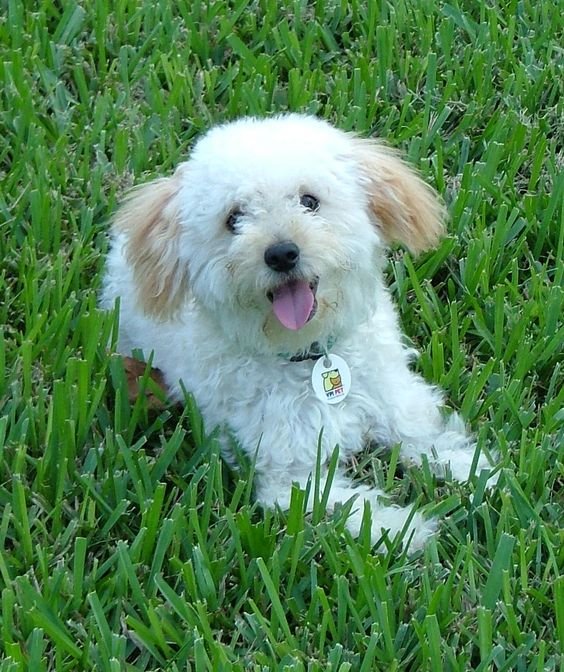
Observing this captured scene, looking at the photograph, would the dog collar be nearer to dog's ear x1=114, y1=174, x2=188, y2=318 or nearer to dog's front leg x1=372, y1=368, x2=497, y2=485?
dog's front leg x1=372, y1=368, x2=497, y2=485

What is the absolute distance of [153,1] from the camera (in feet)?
17.5

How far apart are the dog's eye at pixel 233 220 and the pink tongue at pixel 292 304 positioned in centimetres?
21

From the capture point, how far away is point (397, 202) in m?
3.37

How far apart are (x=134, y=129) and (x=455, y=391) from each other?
183cm

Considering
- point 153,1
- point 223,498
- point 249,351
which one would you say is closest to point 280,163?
point 249,351

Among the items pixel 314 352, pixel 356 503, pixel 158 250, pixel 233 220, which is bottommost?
pixel 356 503

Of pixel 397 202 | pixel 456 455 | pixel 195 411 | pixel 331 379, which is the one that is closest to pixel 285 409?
pixel 331 379

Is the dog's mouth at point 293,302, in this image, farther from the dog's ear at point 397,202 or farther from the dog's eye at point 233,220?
the dog's ear at point 397,202

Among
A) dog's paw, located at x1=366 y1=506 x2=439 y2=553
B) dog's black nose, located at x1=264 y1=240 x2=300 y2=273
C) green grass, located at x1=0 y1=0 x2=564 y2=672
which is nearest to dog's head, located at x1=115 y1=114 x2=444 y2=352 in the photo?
dog's black nose, located at x1=264 y1=240 x2=300 y2=273

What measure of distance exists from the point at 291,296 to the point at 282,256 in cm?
16

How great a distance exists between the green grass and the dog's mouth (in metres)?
0.48

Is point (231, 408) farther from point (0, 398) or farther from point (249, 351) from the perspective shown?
point (0, 398)

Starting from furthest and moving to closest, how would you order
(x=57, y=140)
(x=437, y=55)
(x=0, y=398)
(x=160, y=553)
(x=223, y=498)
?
(x=437, y=55) → (x=57, y=140) → (x=0, y=398) → (x=223, y=498) → (x=160, y=553)

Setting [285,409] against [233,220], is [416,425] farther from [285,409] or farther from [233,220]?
[233,220]
